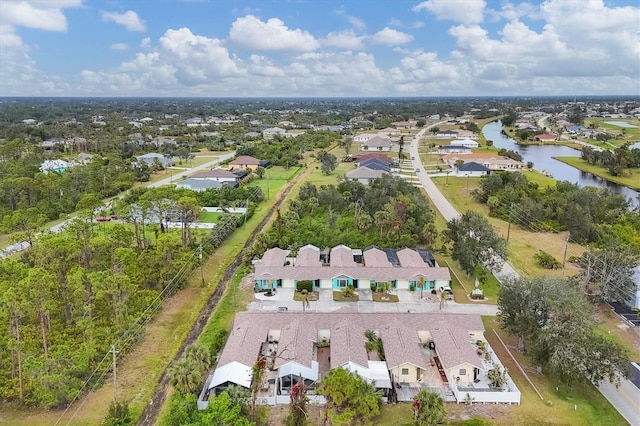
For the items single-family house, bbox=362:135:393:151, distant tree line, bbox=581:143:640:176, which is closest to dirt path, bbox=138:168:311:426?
single-family house, bbox=362:135:393:151

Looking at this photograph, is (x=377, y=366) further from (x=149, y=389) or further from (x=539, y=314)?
(x=149, y=389)

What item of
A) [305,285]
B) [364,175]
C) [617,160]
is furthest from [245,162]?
[617,160]

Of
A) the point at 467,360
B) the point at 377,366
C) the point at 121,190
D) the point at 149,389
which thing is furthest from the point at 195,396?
the point at 121,190

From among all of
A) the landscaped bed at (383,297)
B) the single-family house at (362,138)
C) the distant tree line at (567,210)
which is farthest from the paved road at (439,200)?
the single-family house at (362,138)

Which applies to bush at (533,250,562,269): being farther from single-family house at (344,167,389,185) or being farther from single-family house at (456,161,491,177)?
single-family house at (456,161,491,177)

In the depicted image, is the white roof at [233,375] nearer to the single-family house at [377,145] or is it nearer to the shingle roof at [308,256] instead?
the shingle roof at [308,256]

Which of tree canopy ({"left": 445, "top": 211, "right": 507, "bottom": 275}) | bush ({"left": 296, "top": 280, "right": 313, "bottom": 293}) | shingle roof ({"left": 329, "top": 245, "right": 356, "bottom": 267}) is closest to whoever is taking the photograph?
bush ({"left": 296, "top": 280, "right": 313, "bottom": 293})

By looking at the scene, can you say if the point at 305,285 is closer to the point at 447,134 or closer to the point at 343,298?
the point at 343,298
